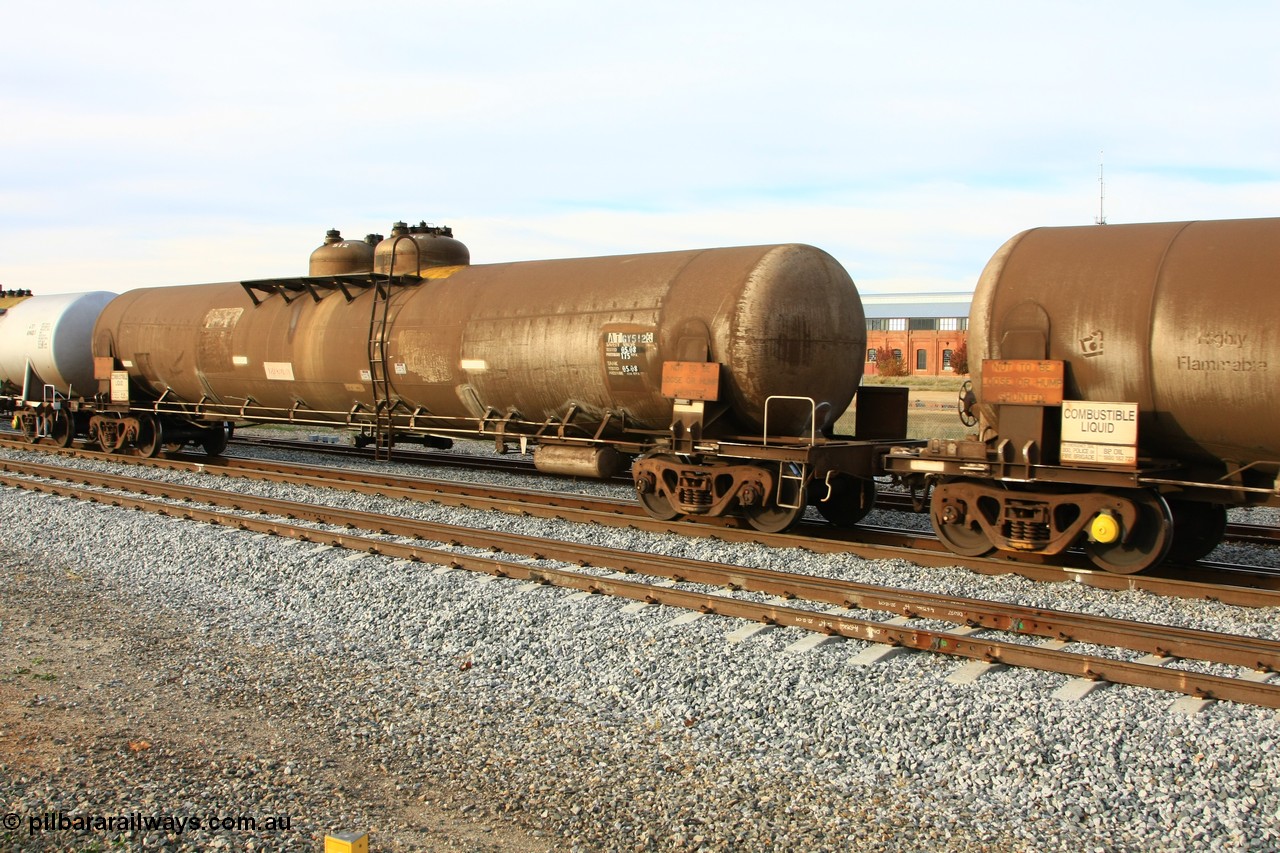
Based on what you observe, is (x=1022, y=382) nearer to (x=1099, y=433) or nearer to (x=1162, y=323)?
(x=1099, y=433)

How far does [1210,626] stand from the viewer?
25.4 ft

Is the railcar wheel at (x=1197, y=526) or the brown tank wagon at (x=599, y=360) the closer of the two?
the railcar wheel at (x=1197, y=526)

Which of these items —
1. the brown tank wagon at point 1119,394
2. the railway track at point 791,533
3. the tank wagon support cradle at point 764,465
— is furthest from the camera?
the tank wagon support cradle at point 764,465

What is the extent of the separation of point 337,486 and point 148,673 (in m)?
8.65

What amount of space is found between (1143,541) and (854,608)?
3.16m

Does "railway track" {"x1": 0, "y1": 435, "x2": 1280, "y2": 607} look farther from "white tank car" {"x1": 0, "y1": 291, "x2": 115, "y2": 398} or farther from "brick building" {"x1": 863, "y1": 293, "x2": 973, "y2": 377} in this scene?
"brick building" {"x1": 863, "y1": 293, "x2": 973, "y2": 377}

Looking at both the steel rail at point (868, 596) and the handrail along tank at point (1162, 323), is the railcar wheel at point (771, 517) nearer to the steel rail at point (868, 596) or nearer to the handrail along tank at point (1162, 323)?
the steel rail at point (868, 596)

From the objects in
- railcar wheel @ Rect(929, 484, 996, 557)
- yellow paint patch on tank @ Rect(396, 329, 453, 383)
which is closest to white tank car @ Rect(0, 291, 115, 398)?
yellow paint patch on tank @ Rect(396, 329, 453, 383)

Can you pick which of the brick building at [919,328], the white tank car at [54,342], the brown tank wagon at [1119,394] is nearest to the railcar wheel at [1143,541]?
the brown tank wagon at [1119,394]

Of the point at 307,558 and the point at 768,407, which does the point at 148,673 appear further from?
the point at 768,407

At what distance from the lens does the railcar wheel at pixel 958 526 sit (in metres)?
9.96

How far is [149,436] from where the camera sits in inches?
786

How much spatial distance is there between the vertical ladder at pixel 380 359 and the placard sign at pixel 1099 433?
9720 millimetres

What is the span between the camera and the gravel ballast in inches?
184
